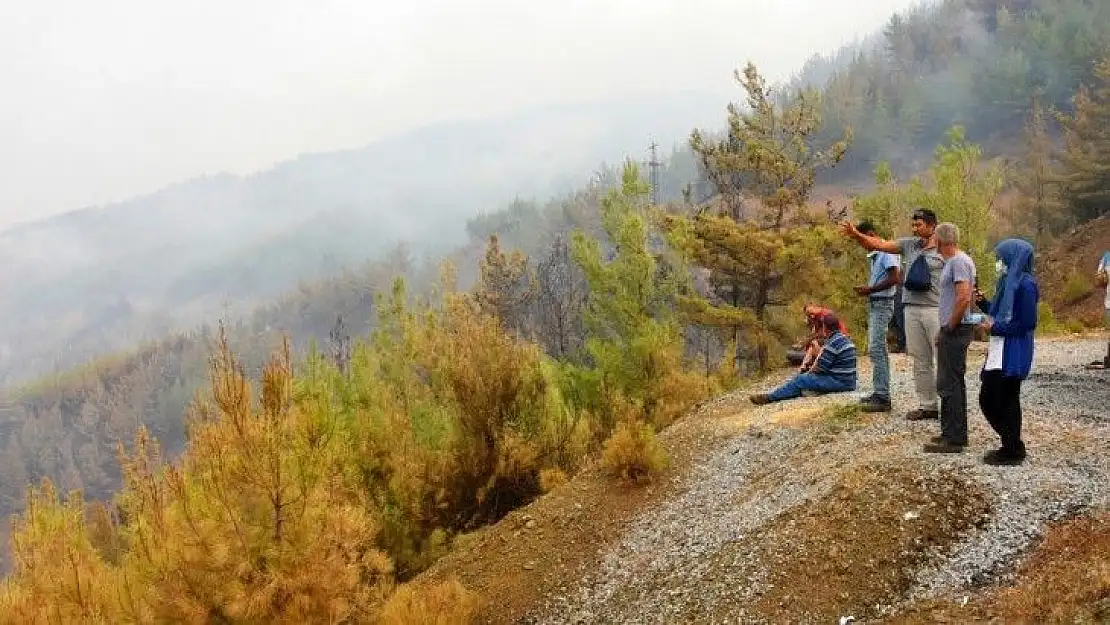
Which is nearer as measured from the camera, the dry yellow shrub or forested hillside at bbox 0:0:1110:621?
forested hillside at bbox 0:0:1110:621

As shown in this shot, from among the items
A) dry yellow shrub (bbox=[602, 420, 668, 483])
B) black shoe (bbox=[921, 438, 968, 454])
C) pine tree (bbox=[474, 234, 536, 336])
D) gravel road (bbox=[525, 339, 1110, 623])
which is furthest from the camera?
pine tree (bbox=[474, 234, 536, 336])

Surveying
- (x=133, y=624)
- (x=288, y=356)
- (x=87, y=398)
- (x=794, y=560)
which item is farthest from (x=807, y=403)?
(x=87, y=398)

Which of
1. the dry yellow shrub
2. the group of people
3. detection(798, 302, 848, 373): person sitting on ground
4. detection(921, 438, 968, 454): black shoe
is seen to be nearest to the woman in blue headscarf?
the group of people

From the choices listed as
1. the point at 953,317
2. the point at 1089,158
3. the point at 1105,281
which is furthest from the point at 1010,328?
the point at 1089,158

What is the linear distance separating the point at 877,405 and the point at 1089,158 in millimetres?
36157

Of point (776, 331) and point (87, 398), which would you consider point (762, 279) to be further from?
point (87, 398)

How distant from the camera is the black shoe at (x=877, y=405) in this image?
7777mm

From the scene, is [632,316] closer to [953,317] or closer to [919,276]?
[919,276]

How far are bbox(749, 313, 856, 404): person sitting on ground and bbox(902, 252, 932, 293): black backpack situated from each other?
2.86 m

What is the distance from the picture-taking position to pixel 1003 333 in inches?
213

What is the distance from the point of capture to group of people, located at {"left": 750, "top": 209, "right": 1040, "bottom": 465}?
538 cm

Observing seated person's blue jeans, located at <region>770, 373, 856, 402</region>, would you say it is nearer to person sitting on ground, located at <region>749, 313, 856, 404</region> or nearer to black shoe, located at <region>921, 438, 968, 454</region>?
person sitting on ground, located at <region>749, 313, 856, 404</region>

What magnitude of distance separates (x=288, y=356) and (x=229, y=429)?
24.4 inches

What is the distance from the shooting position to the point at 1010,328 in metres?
5.37
